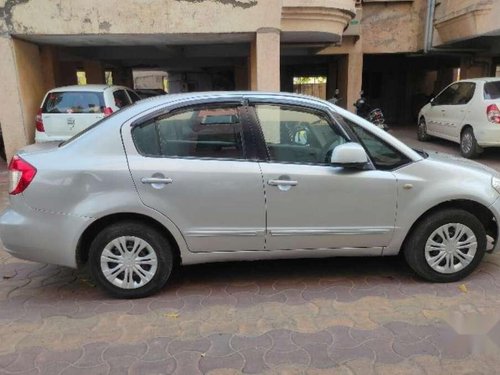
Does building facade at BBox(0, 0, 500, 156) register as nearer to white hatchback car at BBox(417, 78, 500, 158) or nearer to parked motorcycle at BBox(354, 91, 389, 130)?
parked motorcycle at BBox(354, 91, 389, 130)

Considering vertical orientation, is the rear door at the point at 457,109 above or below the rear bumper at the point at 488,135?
above

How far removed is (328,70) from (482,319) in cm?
1700

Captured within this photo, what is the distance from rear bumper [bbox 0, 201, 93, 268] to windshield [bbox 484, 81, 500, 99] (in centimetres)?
836

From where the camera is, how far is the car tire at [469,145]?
911 cm

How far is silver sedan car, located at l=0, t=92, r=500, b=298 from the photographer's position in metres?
3.33

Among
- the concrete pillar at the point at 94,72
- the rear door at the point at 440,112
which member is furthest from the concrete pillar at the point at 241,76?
the rear door at the point at 440,112

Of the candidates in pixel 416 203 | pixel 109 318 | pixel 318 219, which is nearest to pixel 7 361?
pixel 109 318

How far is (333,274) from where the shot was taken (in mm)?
3916

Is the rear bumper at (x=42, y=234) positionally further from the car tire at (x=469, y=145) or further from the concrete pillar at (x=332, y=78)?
the concrete pillar at (x=332, y=78)

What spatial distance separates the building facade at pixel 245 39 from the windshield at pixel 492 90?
267 centimetres

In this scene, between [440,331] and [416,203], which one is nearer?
[440,331]

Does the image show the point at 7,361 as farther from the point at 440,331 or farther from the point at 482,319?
the point at 482,319

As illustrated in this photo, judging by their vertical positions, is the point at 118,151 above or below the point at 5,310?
above

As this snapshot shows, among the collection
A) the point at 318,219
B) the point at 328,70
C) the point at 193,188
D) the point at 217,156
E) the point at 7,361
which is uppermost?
the point at 328,70
